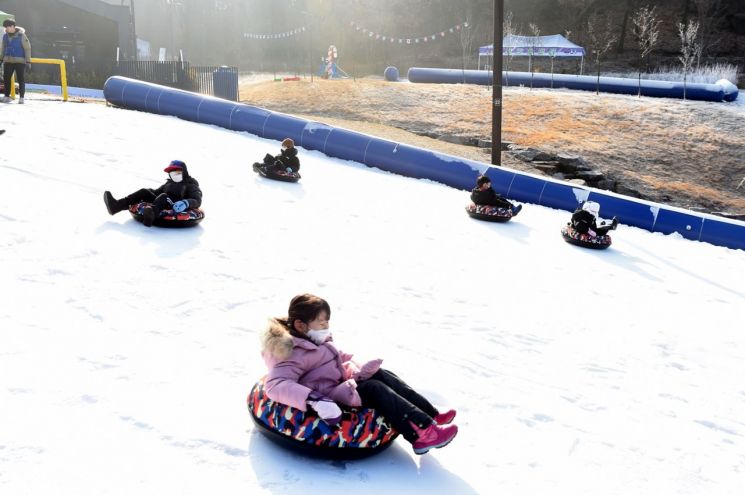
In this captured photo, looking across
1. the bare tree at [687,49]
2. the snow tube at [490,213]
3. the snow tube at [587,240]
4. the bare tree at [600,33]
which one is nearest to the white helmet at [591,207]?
the snow tube at [587,240]

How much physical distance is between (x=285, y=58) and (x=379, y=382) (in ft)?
210

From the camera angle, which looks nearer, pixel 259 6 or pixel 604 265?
pixel 604 265

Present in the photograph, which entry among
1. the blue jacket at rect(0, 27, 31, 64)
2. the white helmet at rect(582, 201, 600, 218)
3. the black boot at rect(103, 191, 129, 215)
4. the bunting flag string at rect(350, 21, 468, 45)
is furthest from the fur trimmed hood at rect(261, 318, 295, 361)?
the bunting flag string at rect(350, 21, 468, 45)

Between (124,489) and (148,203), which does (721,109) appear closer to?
(148,203)

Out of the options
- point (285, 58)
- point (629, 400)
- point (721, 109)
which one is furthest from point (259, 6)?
point (629, 400)

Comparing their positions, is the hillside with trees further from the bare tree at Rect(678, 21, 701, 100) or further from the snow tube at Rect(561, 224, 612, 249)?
the snow tube at Rect(561, 224, 612, 249)

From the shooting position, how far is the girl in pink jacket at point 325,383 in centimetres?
426

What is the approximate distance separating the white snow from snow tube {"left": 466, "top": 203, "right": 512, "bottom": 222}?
11.9 inches

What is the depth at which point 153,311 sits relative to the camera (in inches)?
257

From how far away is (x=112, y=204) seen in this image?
29.2 ft

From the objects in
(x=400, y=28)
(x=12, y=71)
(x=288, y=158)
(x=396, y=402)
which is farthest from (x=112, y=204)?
(x=400, y=28)

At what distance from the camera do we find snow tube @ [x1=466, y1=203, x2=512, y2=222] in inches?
487

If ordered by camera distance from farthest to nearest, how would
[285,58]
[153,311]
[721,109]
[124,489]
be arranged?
[285,58], [721,109], [153,311], [124,489]

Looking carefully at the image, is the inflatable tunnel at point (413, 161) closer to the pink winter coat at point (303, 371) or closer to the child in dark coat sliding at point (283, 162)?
the child in dark coat sliding at point (283, 162)
